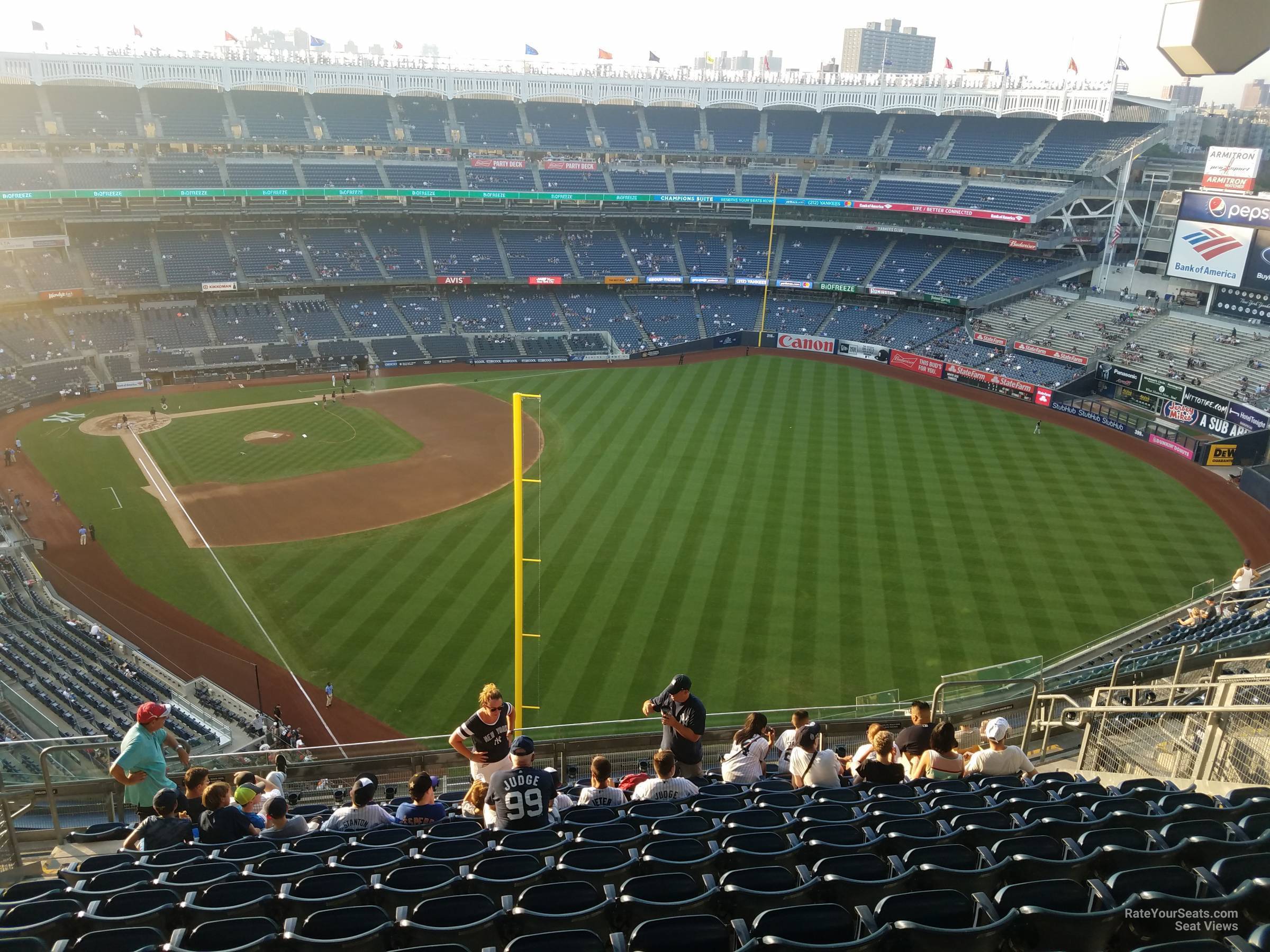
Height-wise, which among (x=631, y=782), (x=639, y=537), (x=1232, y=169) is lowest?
(x=639, y=537)

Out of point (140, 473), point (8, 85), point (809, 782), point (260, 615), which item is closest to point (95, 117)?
point (8, 85)

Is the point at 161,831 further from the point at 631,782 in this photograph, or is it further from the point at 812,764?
the point at 812,764

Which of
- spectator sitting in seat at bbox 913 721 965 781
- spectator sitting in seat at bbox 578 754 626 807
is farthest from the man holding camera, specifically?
spectator sitting in seat at bbox 913 721 965 781

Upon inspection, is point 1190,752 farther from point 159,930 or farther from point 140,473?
point 140,473

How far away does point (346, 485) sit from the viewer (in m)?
36.6

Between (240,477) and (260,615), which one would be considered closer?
(260,615)

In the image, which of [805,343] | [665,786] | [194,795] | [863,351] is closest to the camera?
[194,795]

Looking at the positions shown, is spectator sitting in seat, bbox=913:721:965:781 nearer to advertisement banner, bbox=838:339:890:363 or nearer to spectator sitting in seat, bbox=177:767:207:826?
spectator sitting in seat, bbox=177:767:207:826

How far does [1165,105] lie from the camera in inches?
2208

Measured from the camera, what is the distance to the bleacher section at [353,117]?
209 ft

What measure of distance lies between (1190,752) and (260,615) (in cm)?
2420

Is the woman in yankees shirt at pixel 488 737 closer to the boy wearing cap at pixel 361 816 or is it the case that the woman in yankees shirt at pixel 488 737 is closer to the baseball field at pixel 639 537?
the boy wearing cap at pixel 361 816

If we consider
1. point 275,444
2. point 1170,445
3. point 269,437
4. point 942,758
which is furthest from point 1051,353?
point 942,758

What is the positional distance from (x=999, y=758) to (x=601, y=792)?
183 inches
